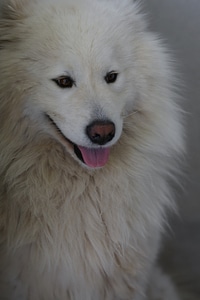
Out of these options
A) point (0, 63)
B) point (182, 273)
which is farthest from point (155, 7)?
point (182, 273)

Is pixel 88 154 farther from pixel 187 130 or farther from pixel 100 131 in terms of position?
pixel 187 130

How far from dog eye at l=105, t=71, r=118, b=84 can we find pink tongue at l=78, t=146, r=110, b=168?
0.14m

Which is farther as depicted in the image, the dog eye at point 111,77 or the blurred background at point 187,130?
the blurred background at point 187,130

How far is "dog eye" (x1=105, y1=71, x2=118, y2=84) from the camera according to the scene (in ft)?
3.54

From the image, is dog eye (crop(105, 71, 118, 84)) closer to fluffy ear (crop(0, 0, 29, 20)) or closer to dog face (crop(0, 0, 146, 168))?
dog face (crop(0, 0, 146, 168))

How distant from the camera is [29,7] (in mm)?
1095

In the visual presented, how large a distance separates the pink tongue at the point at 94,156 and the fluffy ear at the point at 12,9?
0.93 ft

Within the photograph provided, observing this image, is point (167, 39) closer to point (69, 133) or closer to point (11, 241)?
point (69, 133)

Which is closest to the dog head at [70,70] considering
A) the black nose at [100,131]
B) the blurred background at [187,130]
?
the black nose at [100,131]

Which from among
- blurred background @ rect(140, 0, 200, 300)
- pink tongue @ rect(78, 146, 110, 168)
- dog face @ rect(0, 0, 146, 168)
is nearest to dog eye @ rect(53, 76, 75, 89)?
dog face @ rect(0, 0, 146, 168)

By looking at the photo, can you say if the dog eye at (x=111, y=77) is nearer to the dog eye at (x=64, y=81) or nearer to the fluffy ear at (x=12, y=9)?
the dog eye at (x=64, y=81)

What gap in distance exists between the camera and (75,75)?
3.41 feet

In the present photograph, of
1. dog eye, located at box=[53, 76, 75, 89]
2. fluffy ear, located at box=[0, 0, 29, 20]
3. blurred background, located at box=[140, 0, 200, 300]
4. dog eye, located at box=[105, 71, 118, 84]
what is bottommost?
blurred background, located at box=[140, 0, 200, 300]

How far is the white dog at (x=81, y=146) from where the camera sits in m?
1.04
